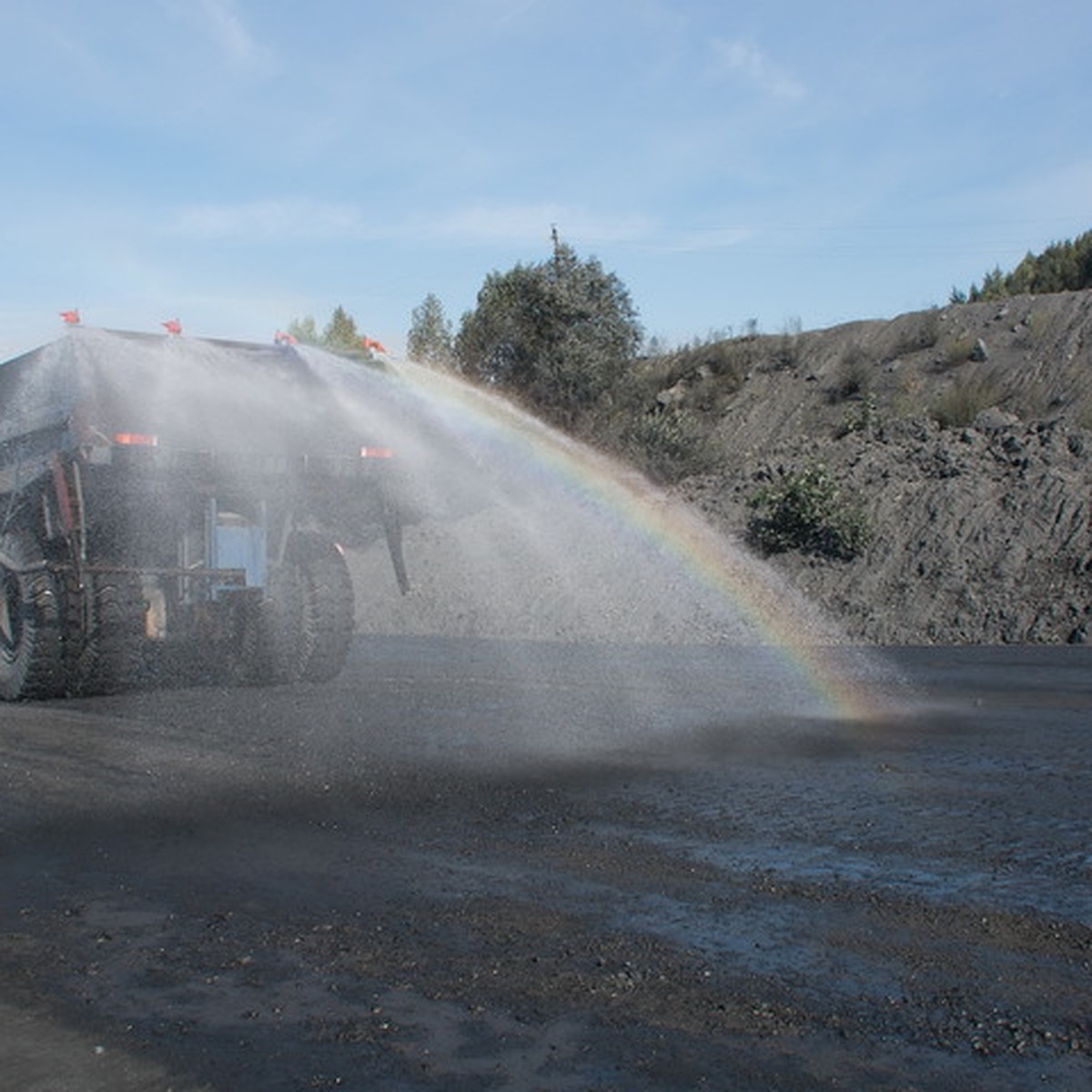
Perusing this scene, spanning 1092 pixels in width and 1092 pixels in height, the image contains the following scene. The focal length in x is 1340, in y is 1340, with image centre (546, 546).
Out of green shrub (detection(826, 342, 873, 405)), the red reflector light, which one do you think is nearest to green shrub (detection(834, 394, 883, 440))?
green shrub (detection(826, 342, 873, 405))

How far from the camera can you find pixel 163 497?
1255cm

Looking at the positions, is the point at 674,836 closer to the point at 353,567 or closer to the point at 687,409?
the point at 353,567

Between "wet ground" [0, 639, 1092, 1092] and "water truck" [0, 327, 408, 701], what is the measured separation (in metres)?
1.77

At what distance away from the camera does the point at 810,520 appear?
2728 cm

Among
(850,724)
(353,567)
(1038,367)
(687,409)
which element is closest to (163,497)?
(850,724)

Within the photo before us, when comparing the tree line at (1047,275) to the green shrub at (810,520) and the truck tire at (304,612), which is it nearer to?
the green shrub at (810,520)

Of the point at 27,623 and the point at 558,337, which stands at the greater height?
the point at 558,337

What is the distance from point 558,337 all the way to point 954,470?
15.4 meters

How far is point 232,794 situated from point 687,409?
139 feet

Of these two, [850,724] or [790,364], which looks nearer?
[850,724]

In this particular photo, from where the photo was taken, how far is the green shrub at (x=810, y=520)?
1050 inches

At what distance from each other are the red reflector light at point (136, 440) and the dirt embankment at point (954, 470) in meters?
15.5

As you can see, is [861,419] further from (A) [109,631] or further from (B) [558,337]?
(A) [109,631]

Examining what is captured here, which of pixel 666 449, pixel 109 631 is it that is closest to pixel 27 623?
pixel 109 631
